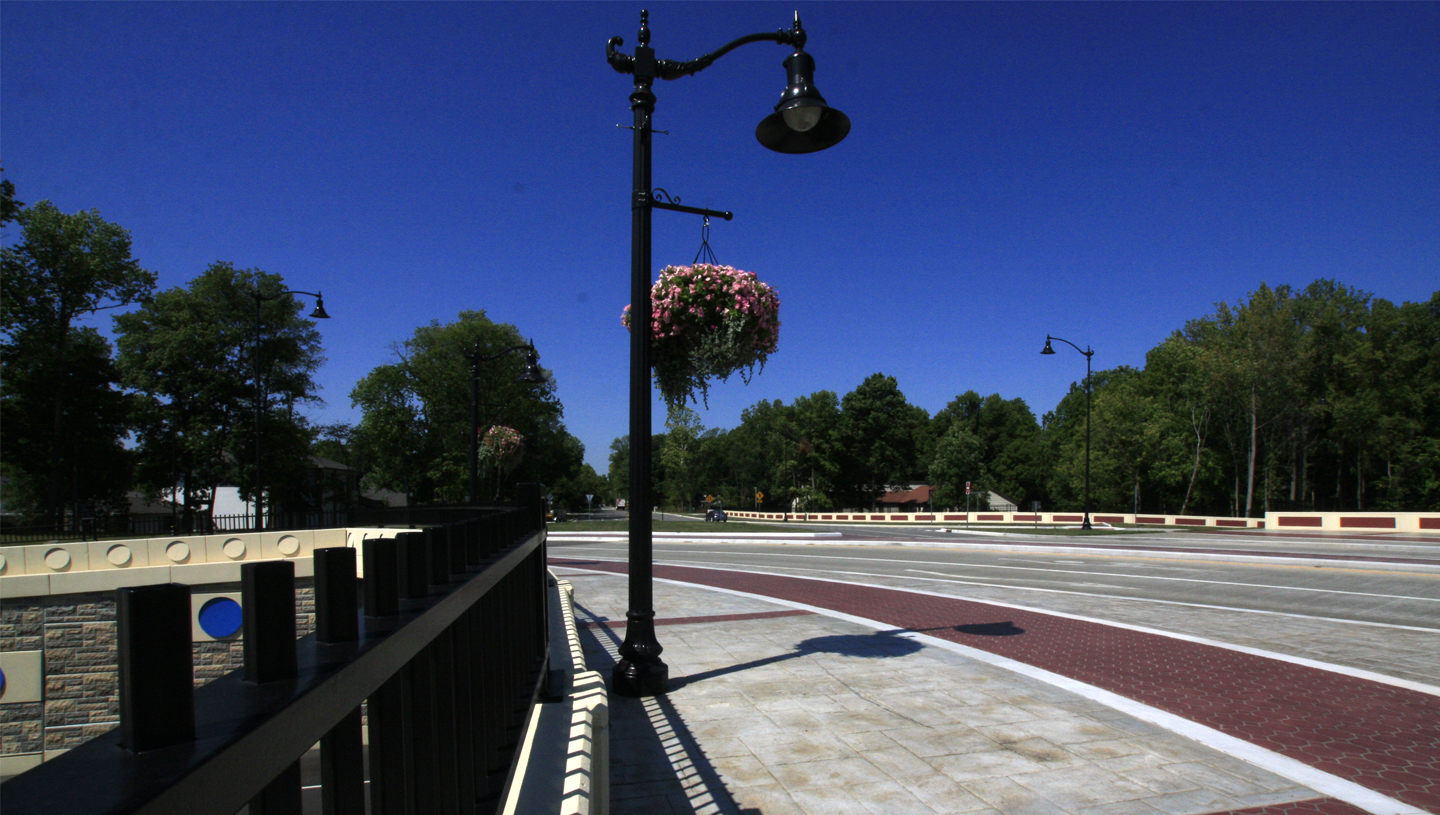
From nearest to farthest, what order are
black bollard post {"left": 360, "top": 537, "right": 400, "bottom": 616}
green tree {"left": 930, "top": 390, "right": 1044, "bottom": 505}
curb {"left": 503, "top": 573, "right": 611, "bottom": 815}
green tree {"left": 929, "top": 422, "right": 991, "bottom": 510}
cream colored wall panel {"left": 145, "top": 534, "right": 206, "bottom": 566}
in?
1. black bollard post {"left": 360, "top": 537, "right": 400, "bottom": 616}
2. curb {"left": 503, "top": 573, "right": 611, "bottom": 815}
3. cream colored wall panel {"left": 145, "top": 534, "right": 206, "bottom": 566}
4. green tree {"left": 929, "top": 422, "right": 991, "bottom": 510}
5. green tree {"left": 930, "top": 390, "right": 1044, "bottom": 505}

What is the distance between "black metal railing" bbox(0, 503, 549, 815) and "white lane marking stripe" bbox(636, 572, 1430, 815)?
4.87 m

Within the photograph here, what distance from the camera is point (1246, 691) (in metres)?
6.43

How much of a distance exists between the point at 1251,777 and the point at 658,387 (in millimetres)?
5551

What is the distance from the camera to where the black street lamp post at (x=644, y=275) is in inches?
257

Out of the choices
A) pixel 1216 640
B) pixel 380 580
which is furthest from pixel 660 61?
pixel 1216 640

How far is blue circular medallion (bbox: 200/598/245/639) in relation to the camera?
18500 mm

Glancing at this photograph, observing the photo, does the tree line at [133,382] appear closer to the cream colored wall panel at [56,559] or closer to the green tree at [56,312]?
the green tree at [56,312]

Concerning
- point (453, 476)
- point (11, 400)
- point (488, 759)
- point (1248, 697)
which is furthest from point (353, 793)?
point (453, 476)

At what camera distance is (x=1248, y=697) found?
20.5ft

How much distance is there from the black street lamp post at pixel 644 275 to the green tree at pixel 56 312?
4006 cm

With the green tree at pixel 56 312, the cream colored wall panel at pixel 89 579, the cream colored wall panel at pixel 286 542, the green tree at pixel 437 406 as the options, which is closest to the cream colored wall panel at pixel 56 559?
the cream colored wall panel at pixel 89 579

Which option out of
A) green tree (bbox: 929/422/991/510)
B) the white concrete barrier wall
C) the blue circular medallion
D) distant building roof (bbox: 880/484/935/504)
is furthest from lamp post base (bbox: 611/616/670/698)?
distant building roof (bbox: 880/484/935/504)

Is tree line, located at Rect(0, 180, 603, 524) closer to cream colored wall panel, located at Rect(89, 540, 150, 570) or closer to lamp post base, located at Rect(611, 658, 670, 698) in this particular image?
cream colored wall panel, located at Rect(89, 540, 150, 570)

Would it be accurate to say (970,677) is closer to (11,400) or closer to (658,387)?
(658,387)
